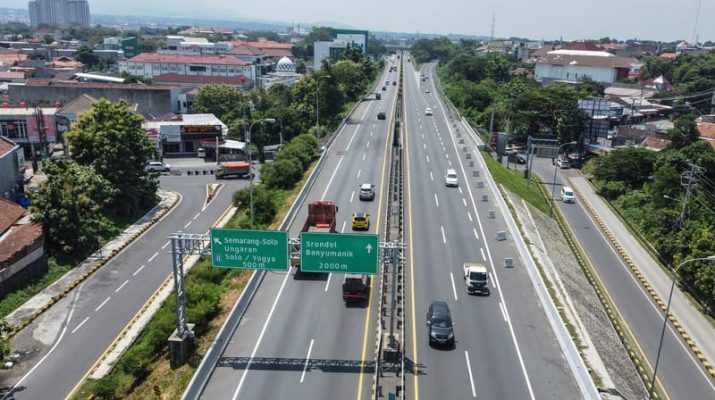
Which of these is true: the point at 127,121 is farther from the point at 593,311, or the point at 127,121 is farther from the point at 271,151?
the point at 593,311

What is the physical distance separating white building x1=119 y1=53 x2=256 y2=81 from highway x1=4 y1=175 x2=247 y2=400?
91.3 metres

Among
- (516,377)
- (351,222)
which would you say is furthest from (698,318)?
(351,222)

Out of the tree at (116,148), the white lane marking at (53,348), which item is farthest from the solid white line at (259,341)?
the tree at (116,148)

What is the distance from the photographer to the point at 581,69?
163000 millimetres

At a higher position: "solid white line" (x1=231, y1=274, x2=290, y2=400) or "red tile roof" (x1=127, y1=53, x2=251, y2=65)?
"red tile roof" (x1=127, y1=53, x2=251, y2=65)

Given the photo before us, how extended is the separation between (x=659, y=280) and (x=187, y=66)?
12064cm

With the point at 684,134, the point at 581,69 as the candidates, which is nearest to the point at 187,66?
the point at 581,69

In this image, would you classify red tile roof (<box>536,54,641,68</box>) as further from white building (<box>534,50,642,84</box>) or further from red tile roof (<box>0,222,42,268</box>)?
red tile roof (<box>0,222,42,268</box>)

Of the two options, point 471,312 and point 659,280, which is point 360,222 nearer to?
point 471,312

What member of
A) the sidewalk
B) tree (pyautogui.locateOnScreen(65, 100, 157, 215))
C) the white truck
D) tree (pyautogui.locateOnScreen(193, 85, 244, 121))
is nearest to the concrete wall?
tree (pyautogui.locateOnScreen(193, 85, 244, 121))

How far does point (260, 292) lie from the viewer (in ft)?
124

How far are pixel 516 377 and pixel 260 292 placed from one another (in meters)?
17.0

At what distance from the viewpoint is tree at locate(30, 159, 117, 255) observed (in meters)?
46.8

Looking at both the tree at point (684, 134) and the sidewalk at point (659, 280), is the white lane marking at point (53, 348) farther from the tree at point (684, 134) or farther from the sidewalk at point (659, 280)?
the tree at point (684, 134)
